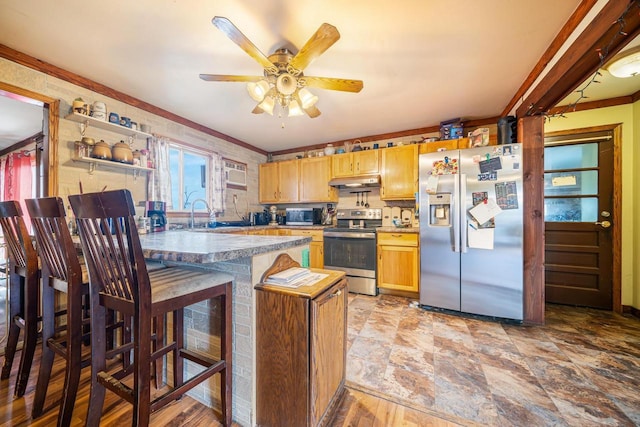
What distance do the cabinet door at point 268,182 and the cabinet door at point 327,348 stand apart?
333 centimetres

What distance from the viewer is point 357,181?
12.1 feet

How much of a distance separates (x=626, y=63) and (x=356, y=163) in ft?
8.74

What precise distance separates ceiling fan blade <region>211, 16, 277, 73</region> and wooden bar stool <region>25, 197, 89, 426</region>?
3.76ft

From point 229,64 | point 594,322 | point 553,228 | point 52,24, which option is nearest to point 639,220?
point 553,228

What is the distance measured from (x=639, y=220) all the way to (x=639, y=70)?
1.65 meters

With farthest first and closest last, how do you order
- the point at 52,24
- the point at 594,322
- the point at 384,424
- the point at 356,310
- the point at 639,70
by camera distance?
1. the point at 356,310
2. the point at 594,322
3. the point at 639,70
4. the point at 52,24
5. the point at 384,424

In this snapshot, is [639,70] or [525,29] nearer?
[525,29]

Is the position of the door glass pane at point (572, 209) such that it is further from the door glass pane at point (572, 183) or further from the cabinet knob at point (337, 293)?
the cabinet knob at point (337, 293)

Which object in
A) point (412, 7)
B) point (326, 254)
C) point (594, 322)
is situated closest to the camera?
point (412, 7)

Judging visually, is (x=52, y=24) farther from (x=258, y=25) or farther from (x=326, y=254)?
(x=326, y=254)

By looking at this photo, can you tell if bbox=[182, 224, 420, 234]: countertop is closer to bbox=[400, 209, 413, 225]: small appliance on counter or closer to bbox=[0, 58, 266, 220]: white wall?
bbox=[400, 209, 413, 225]: small appliance on counter

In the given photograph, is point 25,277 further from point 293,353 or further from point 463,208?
point 463,208

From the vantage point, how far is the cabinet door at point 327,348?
110 centimetres

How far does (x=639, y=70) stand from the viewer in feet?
5.97
